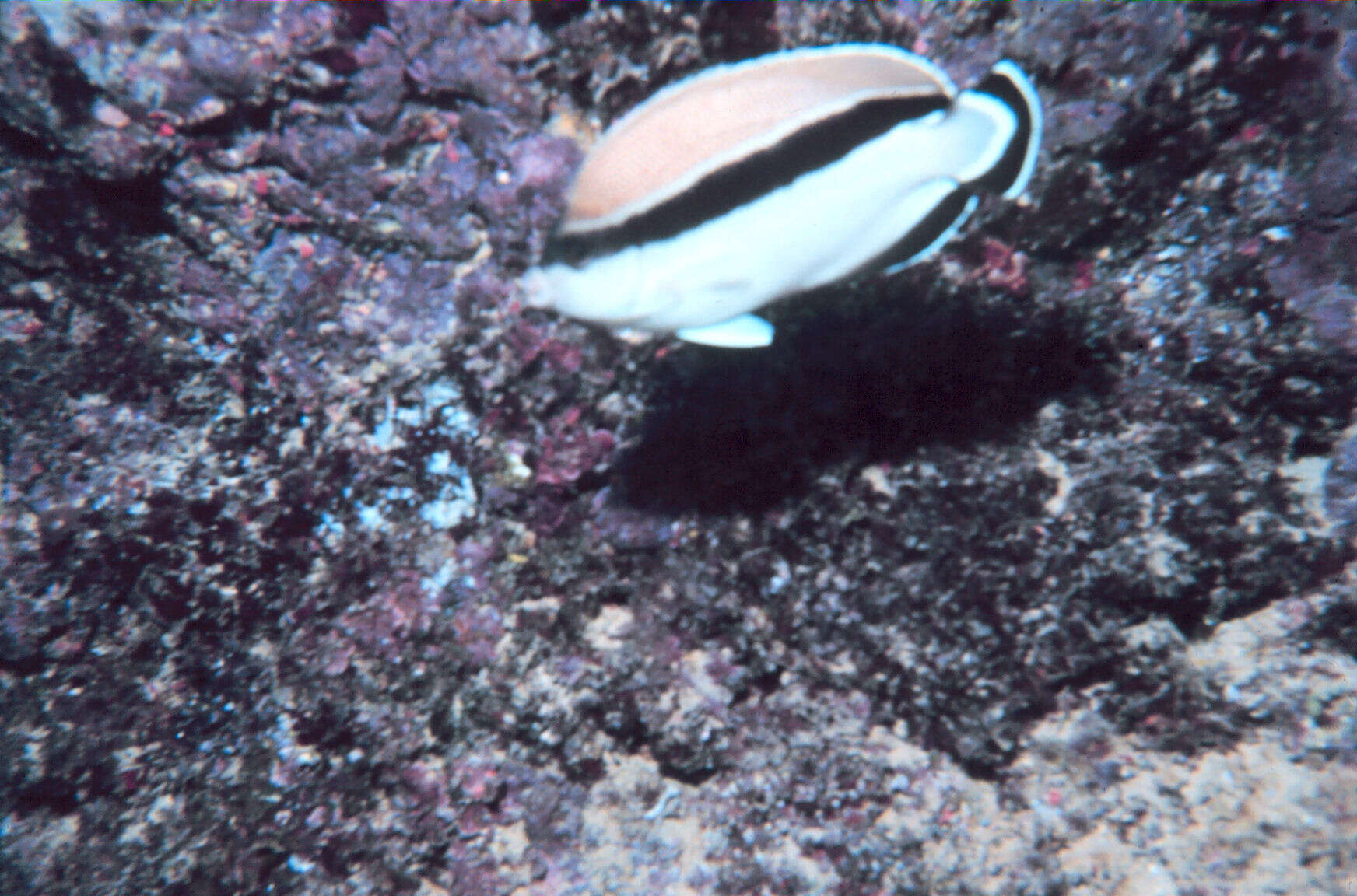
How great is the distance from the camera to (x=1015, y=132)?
1.62m

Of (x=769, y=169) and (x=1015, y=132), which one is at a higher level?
(x=769, y=169)

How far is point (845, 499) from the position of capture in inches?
92.8

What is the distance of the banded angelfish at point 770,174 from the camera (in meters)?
1.48

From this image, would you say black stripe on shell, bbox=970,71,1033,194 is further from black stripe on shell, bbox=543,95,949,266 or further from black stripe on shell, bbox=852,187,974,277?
black stripe on shell, bbox=543,95,949,266

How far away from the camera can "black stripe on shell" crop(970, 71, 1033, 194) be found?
5.28 ft

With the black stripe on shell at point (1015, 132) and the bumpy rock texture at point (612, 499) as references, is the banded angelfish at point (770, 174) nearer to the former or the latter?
the black stripe on shell at point (1015, 132)

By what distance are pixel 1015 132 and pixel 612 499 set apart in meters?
1.71

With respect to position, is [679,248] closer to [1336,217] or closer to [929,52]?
[929,52]

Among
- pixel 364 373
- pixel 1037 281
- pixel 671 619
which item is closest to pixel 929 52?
pixel 1037 281

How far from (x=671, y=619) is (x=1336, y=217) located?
2.44m

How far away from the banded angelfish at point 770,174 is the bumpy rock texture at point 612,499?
2.34 feet

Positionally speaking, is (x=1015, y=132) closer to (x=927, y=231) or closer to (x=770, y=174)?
(x=927, y=231)

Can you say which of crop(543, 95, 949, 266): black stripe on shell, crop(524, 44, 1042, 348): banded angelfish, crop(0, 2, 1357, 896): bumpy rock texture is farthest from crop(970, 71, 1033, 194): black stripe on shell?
crop(0, 2, 1357, 896): bumpy rock texture

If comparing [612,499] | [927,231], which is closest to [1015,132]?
[927,231]
